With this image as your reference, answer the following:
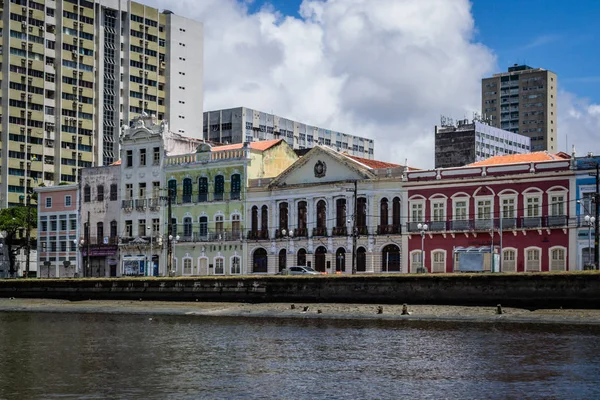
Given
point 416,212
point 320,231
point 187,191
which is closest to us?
point 416,212

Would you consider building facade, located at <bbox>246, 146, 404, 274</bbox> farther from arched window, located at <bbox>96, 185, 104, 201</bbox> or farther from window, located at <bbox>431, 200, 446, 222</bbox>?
arched window, located at <bbox>96, 185, 104, 201</bbox>

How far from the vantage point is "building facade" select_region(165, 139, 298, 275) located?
266 feet

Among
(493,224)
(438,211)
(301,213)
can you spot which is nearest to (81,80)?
(301,213)

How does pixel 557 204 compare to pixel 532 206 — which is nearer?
pixel 557 204

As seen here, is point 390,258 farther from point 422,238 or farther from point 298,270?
point 298,270

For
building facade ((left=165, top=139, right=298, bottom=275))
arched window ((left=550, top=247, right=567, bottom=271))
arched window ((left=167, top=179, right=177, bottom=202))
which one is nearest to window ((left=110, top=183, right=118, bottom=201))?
building facade ((left=165, top=139, right=298, bottom=275))

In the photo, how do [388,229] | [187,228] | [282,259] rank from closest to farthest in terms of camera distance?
[388,229], [282,259], [187,228]

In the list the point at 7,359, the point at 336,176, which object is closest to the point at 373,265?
the point at 336,176

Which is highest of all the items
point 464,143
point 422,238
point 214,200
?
point 464,143

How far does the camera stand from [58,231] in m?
93.1

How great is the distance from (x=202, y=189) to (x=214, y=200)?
1647 millimetres

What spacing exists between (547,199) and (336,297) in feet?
53.4

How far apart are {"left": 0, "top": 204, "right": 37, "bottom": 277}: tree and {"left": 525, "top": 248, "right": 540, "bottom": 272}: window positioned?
2297 inches

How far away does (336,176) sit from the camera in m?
75.8
